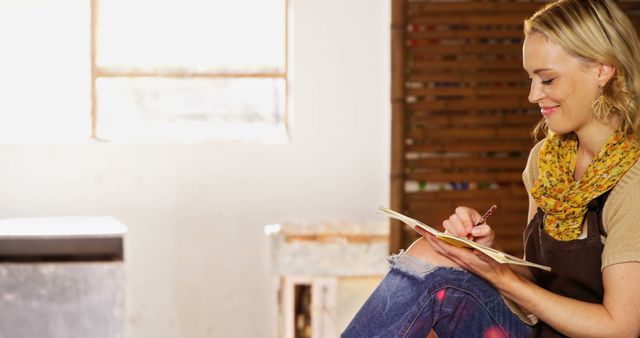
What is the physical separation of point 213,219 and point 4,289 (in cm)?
95

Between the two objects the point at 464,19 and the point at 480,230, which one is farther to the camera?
the point at 464,19

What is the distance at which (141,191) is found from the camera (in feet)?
13.0

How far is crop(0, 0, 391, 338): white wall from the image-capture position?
385cm

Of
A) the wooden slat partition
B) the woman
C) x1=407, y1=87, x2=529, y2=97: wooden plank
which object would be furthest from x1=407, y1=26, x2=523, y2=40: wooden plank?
the woman

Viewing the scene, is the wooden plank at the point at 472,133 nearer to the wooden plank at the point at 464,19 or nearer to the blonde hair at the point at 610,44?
the wooden plank at the point at 464,19

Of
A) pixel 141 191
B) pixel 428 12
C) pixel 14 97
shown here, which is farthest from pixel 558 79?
pixel 14 97

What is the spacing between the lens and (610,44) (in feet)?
6.79

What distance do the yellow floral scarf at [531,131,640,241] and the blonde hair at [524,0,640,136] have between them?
55mm

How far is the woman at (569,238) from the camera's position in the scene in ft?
6.70

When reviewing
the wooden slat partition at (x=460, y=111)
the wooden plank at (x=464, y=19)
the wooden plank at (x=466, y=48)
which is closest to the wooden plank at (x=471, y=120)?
the wooden slat partition at (x=460, y=111)

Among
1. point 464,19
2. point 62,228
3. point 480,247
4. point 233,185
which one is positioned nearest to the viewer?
point 480,247

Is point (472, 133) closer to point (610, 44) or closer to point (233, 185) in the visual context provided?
point (233, 185)

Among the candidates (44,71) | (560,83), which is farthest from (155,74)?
(560,83)

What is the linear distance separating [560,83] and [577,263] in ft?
1.23
